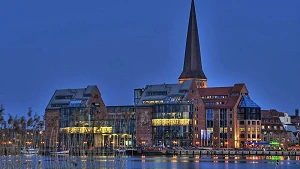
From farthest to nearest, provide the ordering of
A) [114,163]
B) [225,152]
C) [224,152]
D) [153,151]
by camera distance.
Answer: [153,151] < [224,152] < [225,152] < [114,163]

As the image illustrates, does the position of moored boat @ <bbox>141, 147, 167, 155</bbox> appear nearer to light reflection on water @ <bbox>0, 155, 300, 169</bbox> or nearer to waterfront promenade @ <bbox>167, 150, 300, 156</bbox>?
waterfront promenade @ <bbox>167, 150, 300, 156</bbox>

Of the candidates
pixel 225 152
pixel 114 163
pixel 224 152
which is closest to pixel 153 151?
pixel 224 152

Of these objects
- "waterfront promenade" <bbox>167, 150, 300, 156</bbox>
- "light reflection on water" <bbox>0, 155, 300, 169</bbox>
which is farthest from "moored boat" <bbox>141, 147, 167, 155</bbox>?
"light reflection on water" <bbox>0, 155, 300, 169</bbox>

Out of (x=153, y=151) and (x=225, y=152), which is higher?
(x=153, y=151)

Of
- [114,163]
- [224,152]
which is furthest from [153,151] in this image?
[114,163]

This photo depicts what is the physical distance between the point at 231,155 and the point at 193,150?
1015cm

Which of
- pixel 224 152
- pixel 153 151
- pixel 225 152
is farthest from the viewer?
pixel 153 151

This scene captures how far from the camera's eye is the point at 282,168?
4870 inches

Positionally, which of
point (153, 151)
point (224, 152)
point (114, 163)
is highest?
point (153, 151)

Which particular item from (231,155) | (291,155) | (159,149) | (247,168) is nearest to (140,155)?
(159,149)

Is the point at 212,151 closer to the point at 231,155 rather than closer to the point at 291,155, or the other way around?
the point at 231,155

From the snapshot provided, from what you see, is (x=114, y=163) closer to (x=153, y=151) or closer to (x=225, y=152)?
(x=153, y=151)

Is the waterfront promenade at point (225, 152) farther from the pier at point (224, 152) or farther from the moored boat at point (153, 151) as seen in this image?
the moored boat at point (153, 151)

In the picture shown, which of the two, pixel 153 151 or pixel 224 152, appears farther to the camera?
pixel 153 151
